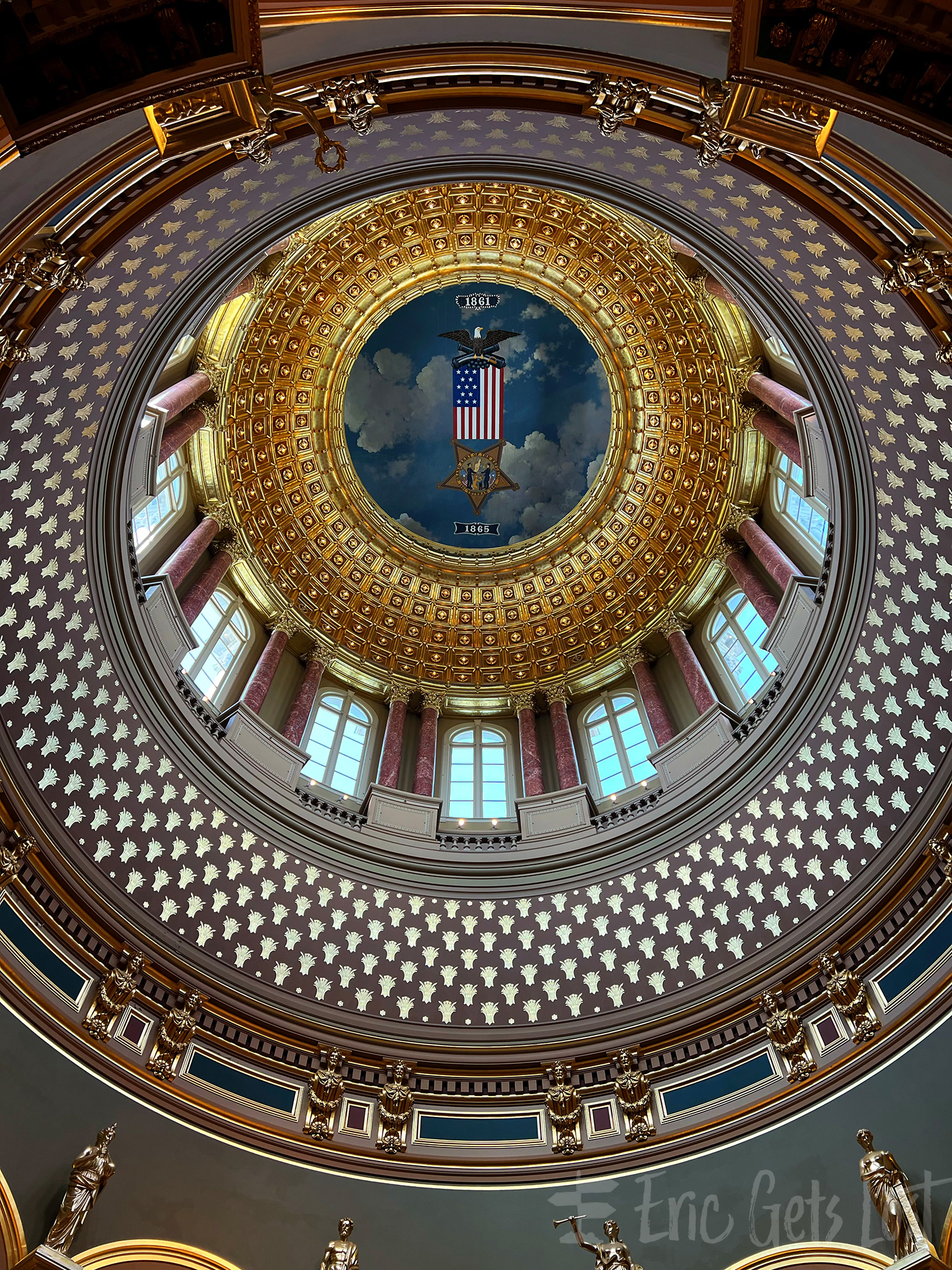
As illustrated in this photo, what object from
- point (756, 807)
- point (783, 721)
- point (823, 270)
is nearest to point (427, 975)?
point (756, 807)

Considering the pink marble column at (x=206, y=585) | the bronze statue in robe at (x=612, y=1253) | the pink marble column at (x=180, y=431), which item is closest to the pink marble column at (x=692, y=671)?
the bronze statue in robe at (x=612, y=1253)

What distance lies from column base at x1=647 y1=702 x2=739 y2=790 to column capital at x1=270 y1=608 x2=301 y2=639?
10.4m

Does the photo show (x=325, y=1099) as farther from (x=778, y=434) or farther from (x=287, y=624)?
(x=778, y=434)

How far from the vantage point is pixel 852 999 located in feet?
46.7

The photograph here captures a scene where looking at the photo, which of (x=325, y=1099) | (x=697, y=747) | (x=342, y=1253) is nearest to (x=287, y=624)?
(x=697, y=747)

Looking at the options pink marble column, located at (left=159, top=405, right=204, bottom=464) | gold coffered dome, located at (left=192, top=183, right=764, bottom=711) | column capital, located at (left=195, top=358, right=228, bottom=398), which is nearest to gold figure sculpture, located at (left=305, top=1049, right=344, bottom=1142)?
pink marble column, located at (left=159, top=405, right=204, bottom=464)

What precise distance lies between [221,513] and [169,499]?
7.50 feet

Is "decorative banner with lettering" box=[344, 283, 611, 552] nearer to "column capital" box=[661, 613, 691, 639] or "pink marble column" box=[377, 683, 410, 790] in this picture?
"column capital" box=[661, 613, 691, 639]

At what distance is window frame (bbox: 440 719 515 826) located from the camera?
903 inches

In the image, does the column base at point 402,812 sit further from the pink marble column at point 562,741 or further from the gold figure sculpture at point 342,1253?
the gold figure sculpture at point 342,1253

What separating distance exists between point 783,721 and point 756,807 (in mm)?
1643

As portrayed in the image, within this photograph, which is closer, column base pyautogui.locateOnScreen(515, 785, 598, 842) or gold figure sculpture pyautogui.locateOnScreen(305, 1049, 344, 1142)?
gold figure sculpture pyautogui.locateOnScreen(305, 1049, 344, 1142)

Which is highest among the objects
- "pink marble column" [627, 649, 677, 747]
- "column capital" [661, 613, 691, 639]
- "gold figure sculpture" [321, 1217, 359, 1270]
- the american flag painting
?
the american flag painting

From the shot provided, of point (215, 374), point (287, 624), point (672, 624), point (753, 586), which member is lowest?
point (753, 586)
